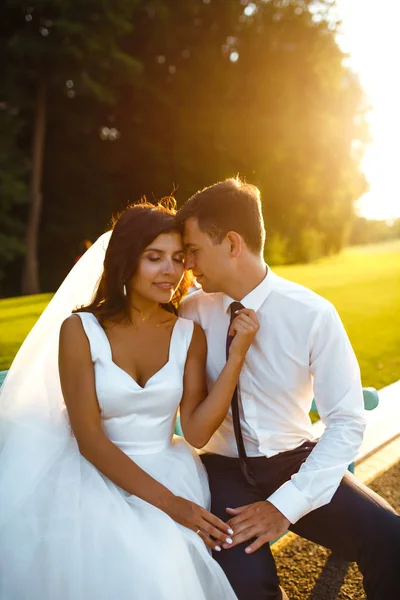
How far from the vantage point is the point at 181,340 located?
9.06ft

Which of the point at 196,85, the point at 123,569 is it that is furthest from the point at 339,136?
the point at 123,569

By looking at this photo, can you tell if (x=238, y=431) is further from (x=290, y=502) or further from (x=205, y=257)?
(x=205, y=257)

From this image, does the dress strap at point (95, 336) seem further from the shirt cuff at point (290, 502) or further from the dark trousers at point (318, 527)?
the shirt cuff at point (290, 502)

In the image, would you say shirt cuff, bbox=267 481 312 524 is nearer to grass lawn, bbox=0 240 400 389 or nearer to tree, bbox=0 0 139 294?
grass lawn, bbox=0 240 400 389

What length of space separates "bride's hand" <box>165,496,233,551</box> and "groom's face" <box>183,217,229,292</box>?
1.05 m

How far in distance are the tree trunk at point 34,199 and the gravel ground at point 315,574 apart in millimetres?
17883

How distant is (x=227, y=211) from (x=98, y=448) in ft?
4.10

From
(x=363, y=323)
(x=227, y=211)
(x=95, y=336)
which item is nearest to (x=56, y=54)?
(x=363, y=323)

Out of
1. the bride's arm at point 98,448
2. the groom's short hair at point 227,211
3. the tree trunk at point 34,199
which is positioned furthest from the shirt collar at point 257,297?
the tree trunk at point 34,199

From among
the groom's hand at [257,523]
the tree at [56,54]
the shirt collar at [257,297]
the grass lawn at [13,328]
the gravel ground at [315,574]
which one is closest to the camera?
the groom's hand at [257,523]

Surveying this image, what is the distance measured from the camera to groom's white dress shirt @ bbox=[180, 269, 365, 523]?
104 inches

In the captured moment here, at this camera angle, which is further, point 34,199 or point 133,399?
point 34,199

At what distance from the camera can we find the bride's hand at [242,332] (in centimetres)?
256

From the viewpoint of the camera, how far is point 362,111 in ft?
93.8
